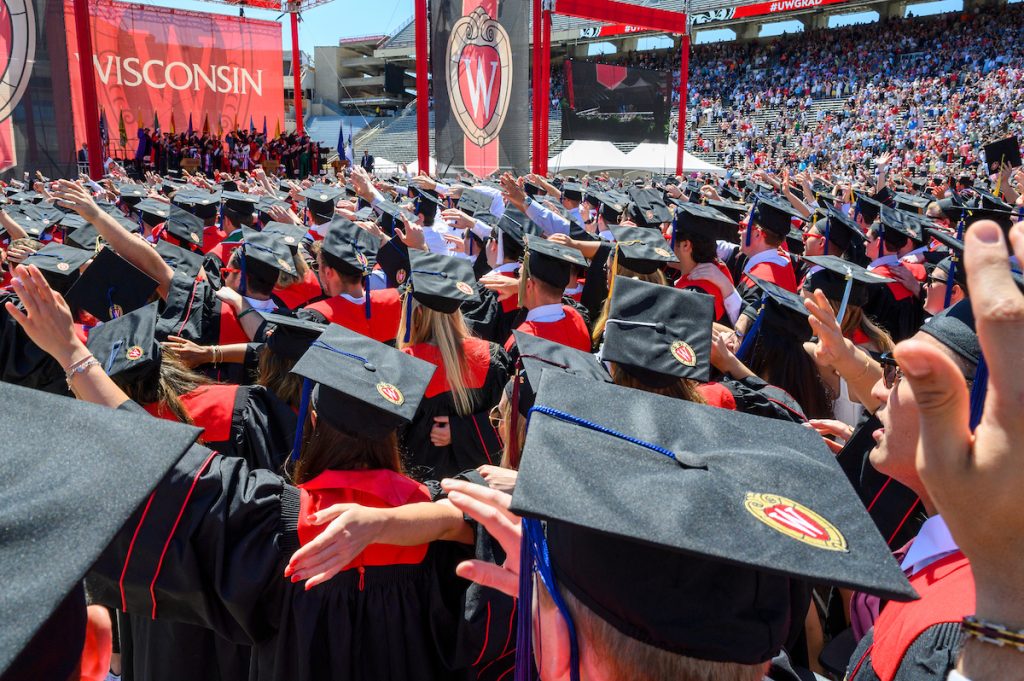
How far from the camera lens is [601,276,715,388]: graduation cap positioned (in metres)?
2.44

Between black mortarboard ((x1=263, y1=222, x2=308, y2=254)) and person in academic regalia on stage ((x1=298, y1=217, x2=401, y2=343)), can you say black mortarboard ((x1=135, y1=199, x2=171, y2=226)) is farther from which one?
person in academic regalia on stage ((x1=298, y1=217, x2=401, y2=343))

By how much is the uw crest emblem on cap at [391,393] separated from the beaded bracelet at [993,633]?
1.44m

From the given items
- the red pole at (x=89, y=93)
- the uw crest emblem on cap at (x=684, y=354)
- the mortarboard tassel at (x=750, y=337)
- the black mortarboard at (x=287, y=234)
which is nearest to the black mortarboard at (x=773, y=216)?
the mortarboard tassel at (x=750, y=337)

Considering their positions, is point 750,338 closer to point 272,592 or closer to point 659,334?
point 659,334

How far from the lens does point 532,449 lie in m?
1.13

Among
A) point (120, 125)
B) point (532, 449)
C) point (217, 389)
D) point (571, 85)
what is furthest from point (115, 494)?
point (120, 125)

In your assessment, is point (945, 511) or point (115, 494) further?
point (115, 494)

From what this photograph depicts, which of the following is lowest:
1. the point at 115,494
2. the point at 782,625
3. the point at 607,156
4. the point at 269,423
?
the point at 269,423

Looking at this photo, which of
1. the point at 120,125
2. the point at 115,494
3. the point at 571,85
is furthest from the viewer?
the point at 120,125

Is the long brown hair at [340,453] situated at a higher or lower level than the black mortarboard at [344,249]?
lower

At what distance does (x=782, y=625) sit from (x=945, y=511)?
355mm

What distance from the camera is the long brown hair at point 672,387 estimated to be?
246 cm

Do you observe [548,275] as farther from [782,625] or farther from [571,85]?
[571,85]

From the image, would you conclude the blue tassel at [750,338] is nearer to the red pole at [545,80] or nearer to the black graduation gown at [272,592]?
the black graduation gown at [272,592]
